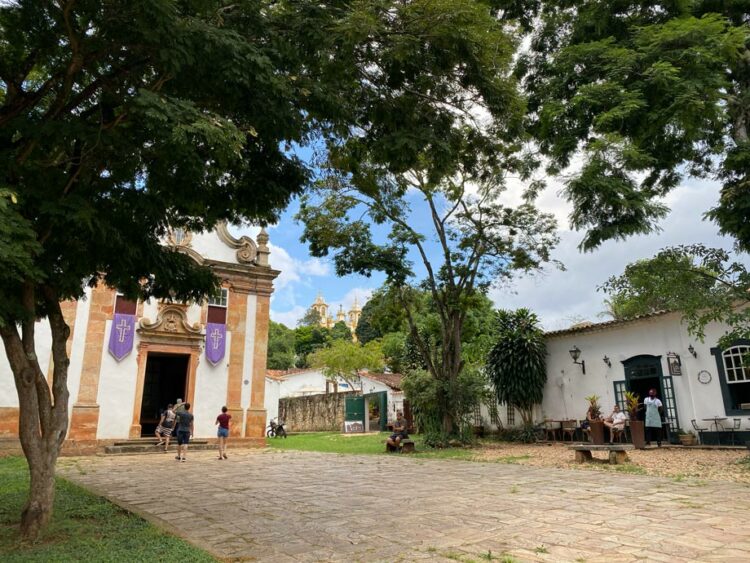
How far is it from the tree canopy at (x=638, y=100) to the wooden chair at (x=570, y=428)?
9.19 metres

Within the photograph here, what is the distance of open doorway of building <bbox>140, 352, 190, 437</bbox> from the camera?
66.5ft

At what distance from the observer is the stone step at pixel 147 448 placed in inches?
615

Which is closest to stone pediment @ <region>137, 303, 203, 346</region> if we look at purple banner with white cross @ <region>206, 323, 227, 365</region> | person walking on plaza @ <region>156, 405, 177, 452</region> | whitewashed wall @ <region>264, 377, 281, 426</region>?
purple banner with white cross @ <region>206, 323, 227, 365</region>

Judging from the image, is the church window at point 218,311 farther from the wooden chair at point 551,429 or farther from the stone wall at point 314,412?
the stone wall at point 314,412

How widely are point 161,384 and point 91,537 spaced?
54.8 ft

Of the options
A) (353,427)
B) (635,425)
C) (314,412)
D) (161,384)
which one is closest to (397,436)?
(635,425)

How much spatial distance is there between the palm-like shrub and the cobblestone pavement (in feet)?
27.2

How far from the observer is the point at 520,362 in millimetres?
18406

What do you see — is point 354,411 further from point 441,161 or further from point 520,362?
point 441,161

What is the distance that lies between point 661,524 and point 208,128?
18.0 feet

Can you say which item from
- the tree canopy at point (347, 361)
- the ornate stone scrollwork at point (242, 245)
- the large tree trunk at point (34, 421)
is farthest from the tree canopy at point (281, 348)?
the large tree trunk at point (34, 421)

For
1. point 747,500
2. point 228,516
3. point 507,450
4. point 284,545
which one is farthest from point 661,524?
point 507,450

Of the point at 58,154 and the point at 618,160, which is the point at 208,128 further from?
the point at 618,160

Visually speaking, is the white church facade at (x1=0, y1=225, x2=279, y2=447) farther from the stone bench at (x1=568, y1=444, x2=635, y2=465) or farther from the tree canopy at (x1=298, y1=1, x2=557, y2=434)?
the stone bench at (x1=568, y1=444, x2=635, y2=465)
